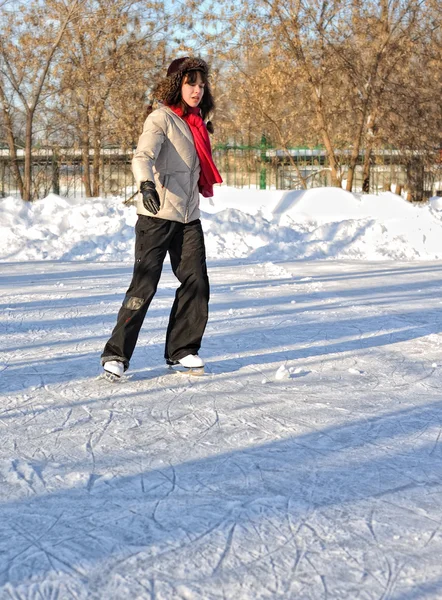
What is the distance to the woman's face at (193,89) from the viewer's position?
4234 mm

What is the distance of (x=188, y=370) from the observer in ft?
14.6

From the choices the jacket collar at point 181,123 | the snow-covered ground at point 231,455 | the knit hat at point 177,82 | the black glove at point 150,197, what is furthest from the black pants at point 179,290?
the knit hat at point 177,82

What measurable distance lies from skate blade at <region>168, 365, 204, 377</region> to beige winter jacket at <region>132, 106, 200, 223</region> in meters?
0.73

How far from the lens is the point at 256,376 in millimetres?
4477

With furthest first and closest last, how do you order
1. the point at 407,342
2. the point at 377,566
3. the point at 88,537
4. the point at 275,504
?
the point at 407,342
the point at 275,504
the point at 88,537
the point at 377,566

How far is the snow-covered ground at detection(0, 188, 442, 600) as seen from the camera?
Answer: 81.0 inches

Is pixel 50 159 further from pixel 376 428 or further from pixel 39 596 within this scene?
pixel 39 596

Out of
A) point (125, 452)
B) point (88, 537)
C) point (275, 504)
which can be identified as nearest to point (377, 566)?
point (275, 504)

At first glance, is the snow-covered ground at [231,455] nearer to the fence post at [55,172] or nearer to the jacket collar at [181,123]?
the jacket collar at [181,123]

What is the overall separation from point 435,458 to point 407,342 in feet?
8.37

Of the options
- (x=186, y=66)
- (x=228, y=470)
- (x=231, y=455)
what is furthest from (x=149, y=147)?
(x=228, y=470)

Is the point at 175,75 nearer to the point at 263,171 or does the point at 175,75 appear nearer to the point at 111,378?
the point at 111,378

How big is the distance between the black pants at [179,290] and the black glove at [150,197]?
28 centimetres

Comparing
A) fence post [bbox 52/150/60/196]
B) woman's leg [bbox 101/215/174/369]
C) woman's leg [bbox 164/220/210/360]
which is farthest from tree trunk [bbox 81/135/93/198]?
woman's leg [bbox 101/215/174/369]
